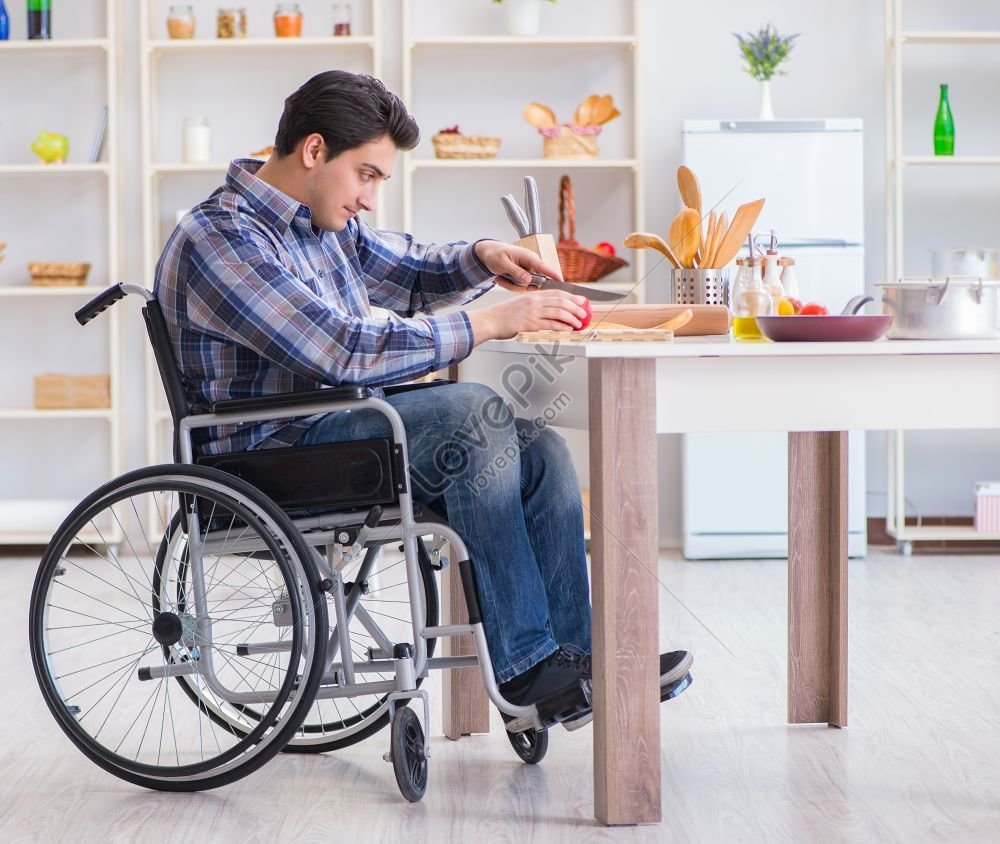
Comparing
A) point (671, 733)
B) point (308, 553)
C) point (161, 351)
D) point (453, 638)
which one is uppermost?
point (161, 351)

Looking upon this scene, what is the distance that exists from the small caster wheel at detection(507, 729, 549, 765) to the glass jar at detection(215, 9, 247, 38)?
3.03m

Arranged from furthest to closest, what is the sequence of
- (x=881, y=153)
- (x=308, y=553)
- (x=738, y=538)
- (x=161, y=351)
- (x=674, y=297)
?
1. (x=881, y=153)
2. (x=738, y=538)
3. (x=674, y=297)
4. (x=161, y=351)
5. (x=308, y=553)

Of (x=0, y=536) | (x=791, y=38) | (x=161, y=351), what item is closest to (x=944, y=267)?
(x=791, y=38)

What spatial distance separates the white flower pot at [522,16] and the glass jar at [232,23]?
91 cm

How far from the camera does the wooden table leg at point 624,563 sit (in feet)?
5.31

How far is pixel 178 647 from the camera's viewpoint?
73.5 inches

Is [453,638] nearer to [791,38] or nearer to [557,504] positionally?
[557,504]

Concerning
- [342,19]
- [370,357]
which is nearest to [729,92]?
[342,19]

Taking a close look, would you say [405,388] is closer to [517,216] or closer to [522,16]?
[517,216]

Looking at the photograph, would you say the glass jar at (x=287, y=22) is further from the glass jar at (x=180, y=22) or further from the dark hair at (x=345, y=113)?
the dark hair at (x=345, y=113)

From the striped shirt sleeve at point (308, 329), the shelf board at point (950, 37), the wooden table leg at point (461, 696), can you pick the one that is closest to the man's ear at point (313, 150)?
the striped shirt sleeve at point (308, 329)

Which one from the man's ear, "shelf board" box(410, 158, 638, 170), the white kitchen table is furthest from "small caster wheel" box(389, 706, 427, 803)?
"shelf board" box(410, 158, 638, 170)

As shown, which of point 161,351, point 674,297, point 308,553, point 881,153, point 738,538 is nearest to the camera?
point 308,553

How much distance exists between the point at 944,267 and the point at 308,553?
3.03 m
